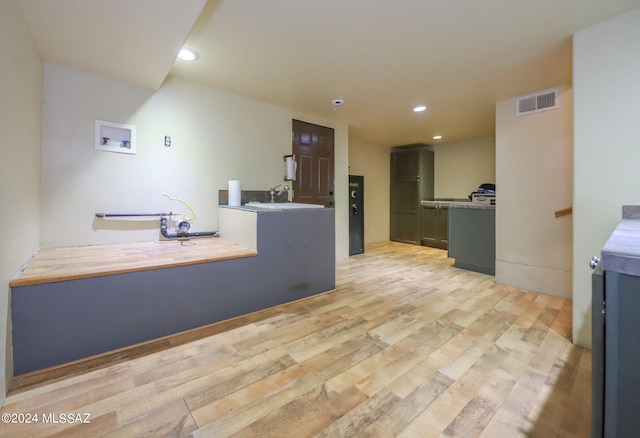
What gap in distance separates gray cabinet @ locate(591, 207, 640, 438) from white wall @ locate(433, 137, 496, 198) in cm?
544

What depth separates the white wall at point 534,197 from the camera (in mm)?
2869

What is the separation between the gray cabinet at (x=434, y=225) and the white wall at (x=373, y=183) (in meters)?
0.91

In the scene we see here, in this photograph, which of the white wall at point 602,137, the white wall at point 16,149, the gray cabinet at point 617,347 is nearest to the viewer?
the gray cabinet at point 617,347

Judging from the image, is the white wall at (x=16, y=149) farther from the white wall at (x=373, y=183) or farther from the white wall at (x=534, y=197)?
the white wall at (x=373, y=183)

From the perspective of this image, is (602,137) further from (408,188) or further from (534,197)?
(408,188)

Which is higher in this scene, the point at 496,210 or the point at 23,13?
the point at 23,13

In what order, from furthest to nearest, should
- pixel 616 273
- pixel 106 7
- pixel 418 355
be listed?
pixel 418 355 → pixel 106 7 → pixel 616 273

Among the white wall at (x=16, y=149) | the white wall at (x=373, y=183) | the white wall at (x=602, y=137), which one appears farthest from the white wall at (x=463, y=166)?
the white wall at (x=16, y=149)

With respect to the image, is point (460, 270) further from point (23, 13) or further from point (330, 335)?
point (23, 13)

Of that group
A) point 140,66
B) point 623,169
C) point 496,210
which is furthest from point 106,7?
point 496,210

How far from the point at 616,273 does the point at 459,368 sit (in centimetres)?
119

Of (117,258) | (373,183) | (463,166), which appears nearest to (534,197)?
(463,166)

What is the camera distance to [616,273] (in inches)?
28.2

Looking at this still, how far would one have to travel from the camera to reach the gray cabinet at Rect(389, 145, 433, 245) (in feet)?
19.5
